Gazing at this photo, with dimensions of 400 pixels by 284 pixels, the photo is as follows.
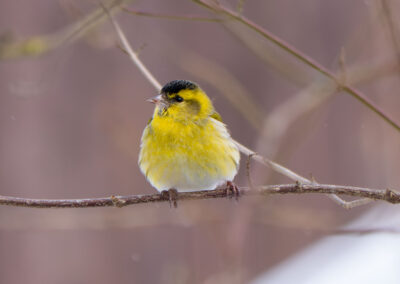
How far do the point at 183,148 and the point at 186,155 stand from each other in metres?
0.05

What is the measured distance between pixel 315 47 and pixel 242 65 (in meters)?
1.03

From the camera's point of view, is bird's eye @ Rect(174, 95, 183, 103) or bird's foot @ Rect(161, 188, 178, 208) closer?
bird's foot @ Rect(161, 188, 178, 208)

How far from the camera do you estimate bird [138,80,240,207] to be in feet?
14.1

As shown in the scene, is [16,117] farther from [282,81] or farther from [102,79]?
[282,81]

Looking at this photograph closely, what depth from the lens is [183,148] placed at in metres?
4.31

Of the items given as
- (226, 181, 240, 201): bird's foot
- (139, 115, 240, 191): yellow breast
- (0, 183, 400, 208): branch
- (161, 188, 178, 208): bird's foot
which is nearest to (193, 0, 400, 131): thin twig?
(0, 183, 400, 208): branch

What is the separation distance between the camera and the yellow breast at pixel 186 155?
4305 mm

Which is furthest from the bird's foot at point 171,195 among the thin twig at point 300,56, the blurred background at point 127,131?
the thin twig at point 300,56

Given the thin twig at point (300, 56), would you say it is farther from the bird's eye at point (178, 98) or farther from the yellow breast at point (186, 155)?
the bird's eye at point (178, 98)

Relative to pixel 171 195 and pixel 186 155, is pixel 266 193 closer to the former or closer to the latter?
pixel 171 195

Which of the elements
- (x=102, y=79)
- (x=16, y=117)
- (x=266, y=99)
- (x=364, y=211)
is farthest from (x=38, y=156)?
(x=364, y=211)

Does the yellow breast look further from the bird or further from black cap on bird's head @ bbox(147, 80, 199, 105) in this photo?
black cap on bird's head @ bbox(147, 80, 199, 105)

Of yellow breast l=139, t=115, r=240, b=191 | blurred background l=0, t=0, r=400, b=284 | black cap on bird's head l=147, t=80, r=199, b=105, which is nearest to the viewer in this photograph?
yellow breast l=139, t=115, r=240, b=191

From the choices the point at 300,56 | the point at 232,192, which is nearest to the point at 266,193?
the point at 300,56
